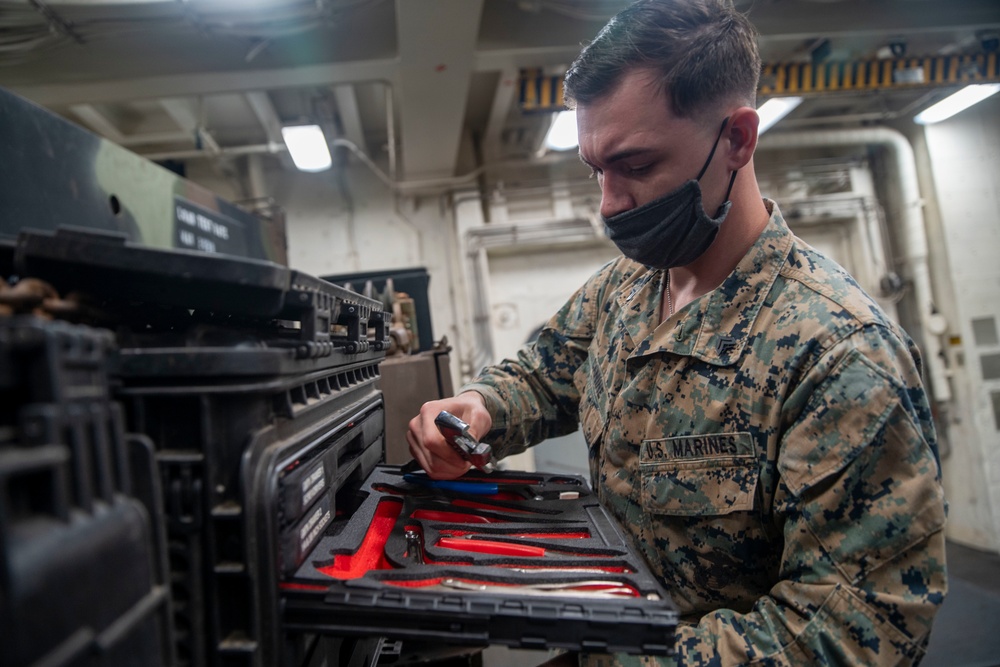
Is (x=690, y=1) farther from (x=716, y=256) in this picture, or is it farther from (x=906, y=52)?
(x=906, y=52)

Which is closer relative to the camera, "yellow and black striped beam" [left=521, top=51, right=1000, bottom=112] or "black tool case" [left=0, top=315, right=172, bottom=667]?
"black tool case" [left=0, top=315, right=172, bottom=667]

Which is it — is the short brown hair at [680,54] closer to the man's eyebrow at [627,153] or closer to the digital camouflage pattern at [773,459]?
the man's eyebrow at [627,153]

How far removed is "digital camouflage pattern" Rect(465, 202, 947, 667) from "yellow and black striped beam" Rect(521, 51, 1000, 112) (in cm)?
242

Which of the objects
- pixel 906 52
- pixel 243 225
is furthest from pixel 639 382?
pixel 906 52

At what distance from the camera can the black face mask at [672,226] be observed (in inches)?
41.2

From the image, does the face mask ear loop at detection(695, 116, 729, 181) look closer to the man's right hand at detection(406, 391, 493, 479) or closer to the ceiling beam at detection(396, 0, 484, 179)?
the man's right hand at detection(406, 391, 493, 479)

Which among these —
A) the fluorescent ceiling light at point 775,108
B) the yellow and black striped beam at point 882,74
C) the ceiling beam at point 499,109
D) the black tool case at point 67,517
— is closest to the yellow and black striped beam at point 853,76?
the yellow and black striped beam at point 882,74

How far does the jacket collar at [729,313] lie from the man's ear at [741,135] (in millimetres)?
147

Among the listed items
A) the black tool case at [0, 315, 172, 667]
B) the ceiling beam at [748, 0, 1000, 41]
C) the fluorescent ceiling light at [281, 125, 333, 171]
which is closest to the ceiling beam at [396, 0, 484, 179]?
the fluorescent ceiling light at [281, 125, 333, 171]

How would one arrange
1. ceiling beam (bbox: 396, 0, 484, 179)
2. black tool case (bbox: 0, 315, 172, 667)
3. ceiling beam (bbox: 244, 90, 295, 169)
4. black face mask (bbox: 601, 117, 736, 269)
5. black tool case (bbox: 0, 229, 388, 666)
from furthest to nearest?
ceiling beam (bbox: 244, 90, 295, 169)
ceiling beam (bbox: 396, 0, 484, 179)
black face mask (bbox: 601, 117, 736, 269)
black tool case (bbox: 0, 229, 388, 666)
black tool case (bbox: 0, 315, 172, 667)

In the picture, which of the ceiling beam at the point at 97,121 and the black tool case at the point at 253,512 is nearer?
the black tool case at the point at 253,512

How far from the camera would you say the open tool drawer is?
0.57 metres

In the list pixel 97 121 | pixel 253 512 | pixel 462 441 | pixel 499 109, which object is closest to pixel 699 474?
pixel 462 441

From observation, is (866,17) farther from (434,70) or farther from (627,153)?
(627,153)
